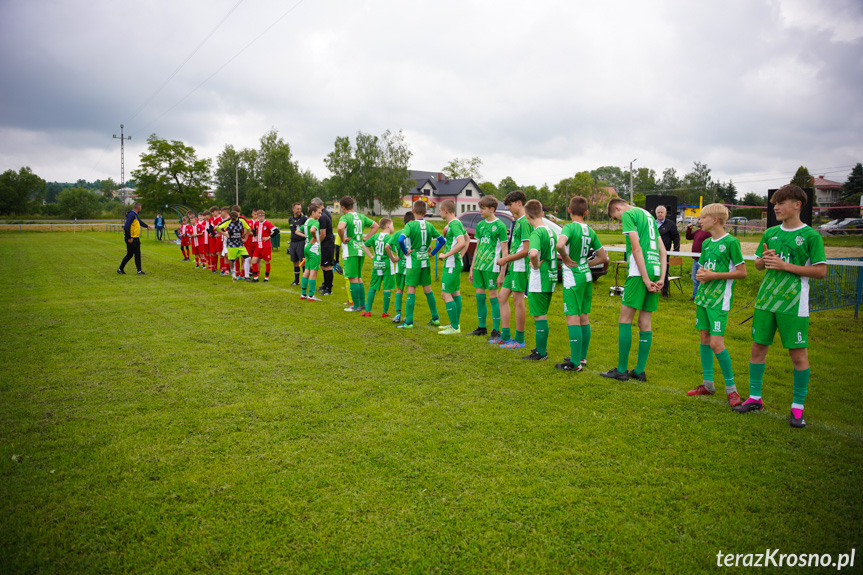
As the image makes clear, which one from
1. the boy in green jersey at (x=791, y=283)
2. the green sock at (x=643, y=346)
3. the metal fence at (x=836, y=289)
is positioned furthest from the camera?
the metal fence at (x=836, y=289)

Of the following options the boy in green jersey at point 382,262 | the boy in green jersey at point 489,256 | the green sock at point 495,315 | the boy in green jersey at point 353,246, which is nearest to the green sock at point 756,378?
the boy in green jersey at point 489,256

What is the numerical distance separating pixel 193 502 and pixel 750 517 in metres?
3.56

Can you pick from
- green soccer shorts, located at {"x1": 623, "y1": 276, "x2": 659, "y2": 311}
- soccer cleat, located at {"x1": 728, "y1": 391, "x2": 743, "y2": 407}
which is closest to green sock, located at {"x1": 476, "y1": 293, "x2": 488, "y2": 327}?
green soccer shorts, located at {"x1": 623, "y1": 276, "x2": 659, "y2": 311}

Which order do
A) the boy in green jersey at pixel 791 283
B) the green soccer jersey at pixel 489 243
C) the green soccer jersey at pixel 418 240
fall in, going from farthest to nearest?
the green soccer jersey at pixel 418 240 < the green soccer jersey at pixel 489 243 < the boy in green jersey at pixel 791 283

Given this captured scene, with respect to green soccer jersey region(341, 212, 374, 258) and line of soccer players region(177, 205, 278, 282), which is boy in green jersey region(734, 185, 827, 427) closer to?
green soccer jersey region(341, 212, 374, 258)

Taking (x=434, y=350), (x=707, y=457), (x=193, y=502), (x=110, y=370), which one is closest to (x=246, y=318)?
(x=110, y=370)

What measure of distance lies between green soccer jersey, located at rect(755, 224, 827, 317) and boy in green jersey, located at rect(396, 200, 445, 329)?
4.81m

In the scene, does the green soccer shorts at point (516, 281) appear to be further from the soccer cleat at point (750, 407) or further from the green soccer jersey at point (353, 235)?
the green soccer jersey at point (353, 235)

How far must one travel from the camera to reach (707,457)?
3.67m

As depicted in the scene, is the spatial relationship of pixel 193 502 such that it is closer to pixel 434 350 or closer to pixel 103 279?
pixel 434 350

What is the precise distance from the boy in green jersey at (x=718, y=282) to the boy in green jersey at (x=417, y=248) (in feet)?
13.9

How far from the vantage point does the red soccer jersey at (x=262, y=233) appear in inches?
517

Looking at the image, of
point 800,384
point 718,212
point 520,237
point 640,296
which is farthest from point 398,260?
point 800,384

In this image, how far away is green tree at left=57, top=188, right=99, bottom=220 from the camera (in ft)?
241
